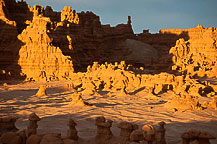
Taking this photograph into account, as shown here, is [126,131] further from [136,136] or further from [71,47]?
[71,47]

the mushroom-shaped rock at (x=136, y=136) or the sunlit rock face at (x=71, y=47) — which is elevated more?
the sunlit rock face at (x=71, y=47)

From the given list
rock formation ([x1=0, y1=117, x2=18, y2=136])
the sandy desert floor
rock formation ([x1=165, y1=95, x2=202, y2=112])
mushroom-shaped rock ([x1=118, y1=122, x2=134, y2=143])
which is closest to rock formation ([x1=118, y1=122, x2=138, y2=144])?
mushroom-shaped rock ([x1=118, y1=122, x2=134, y2=143])

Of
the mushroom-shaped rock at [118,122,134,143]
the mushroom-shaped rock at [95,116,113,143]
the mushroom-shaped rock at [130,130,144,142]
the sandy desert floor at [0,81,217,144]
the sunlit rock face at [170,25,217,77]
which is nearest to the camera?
the mushroom-shaped rock at [130,130,144,142]

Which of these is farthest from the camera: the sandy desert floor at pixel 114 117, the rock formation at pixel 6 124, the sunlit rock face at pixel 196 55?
the sunlit rock face at pixel 196 55

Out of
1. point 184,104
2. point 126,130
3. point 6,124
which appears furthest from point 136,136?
point 184,104

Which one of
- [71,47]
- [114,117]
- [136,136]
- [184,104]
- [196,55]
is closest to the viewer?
[136,136]

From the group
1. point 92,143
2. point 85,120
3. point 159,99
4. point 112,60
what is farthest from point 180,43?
point 92,143

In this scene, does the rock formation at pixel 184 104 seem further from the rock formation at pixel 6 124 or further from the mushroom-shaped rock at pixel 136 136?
the rock formation at pixel 6 124

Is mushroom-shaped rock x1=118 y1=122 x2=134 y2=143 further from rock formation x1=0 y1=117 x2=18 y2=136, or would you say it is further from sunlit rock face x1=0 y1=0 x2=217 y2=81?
sunlit rock face x1=0 y1=0 x2=217 y2=81

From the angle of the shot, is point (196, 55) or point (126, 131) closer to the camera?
point (126, 131)

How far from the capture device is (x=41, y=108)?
7.68m

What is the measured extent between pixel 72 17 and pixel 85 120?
23.1m

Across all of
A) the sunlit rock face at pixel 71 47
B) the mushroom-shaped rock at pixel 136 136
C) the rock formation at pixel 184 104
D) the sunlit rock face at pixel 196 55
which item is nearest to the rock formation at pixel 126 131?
the mushroom-shaped rock at pixel 136 136

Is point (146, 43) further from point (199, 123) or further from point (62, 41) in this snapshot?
point (199, 123)
